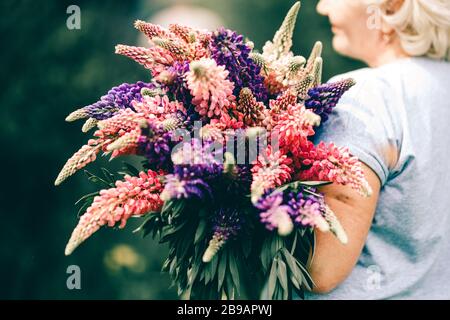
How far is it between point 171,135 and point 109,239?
6.45 feet

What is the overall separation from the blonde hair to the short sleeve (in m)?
0.13

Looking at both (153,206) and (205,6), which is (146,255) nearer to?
(205,6)

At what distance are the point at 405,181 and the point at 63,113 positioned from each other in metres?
1.88

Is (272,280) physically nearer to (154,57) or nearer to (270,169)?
(270,169)

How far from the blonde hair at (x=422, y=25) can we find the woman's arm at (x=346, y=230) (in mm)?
311

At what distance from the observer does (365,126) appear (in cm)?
93

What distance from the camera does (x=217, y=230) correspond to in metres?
0.81

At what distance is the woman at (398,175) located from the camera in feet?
3.00

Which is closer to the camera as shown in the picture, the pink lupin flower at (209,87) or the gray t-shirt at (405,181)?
the pink lupin flower at (209,87)

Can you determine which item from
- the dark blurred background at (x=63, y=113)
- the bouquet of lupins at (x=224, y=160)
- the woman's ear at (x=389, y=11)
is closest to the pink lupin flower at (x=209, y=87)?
the bouquet of lupins at (x=224, y=160)

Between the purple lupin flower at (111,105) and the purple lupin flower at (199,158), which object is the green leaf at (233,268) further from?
the purple lupin flower at (111,105)

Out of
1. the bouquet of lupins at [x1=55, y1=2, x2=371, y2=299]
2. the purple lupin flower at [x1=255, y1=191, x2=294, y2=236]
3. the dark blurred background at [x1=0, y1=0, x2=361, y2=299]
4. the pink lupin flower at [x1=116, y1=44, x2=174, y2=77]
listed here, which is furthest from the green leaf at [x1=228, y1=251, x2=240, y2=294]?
the dark blurred background at [x1=0, y1=0, x2=361, y2=299]

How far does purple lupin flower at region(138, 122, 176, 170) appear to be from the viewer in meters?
0.79

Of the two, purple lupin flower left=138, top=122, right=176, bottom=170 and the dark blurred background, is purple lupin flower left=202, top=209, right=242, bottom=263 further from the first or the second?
the dark blurred background
